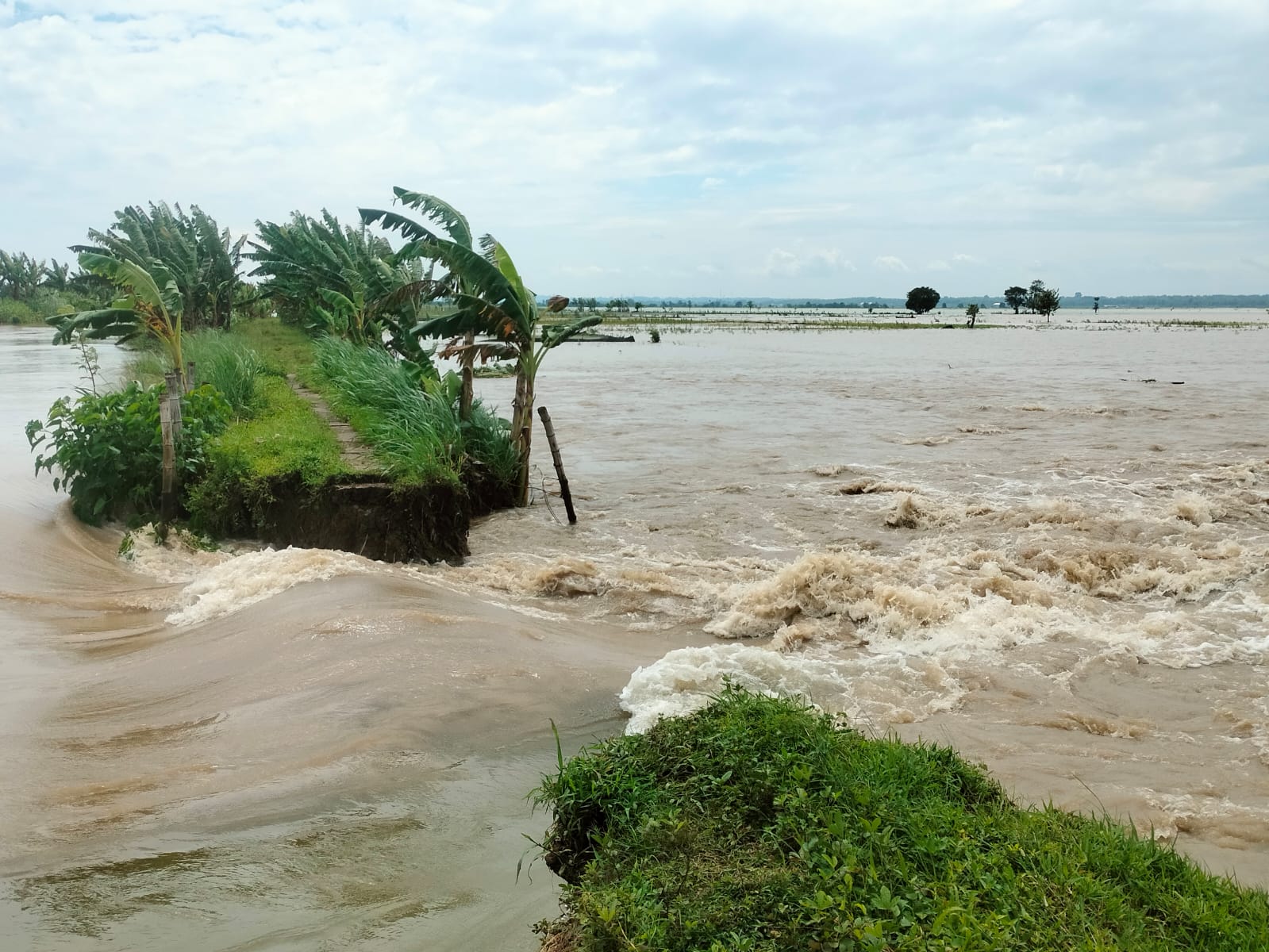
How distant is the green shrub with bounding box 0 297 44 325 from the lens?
181 ft

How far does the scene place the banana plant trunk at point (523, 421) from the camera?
12.3 metres

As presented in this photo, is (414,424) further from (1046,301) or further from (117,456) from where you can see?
(1046,301)

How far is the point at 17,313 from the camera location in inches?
2175

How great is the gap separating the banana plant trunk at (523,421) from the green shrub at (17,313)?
179ft

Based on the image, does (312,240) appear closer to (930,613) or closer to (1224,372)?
Answer: (930,613)

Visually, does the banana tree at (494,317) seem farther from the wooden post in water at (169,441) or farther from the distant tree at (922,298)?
the distant tree at (922,298)

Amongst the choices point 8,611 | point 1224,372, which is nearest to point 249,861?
point 8,611

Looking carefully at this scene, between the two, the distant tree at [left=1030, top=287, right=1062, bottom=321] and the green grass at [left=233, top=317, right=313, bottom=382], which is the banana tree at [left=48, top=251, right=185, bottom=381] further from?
the distant tree at [left=1030, top=287, right=1062, bottom=321]

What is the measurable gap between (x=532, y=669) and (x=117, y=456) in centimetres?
703

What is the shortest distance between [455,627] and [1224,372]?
32193 millimetres

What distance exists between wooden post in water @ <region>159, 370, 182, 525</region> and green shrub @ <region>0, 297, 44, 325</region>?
178 feet

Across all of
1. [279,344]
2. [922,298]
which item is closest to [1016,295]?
[922,298]

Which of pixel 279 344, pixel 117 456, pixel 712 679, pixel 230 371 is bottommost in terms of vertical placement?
pixel 712 679

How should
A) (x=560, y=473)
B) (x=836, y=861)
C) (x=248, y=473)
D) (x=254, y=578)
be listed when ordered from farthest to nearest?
(x=560, y=473) < (x=248, y=473) < (x=254, y=578) < (x=836, y=861)
